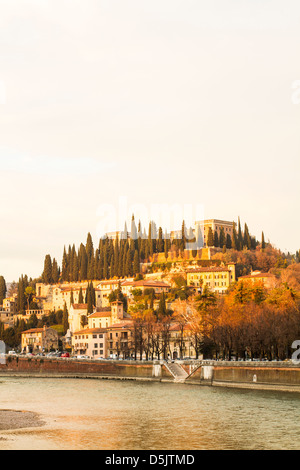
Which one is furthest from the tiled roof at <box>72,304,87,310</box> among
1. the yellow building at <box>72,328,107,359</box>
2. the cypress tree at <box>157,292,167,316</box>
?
the cypress tree at <box>157,292,167,316</box>

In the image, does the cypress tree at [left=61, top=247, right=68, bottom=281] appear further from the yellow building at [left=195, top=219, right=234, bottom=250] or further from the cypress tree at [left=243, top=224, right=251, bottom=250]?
the cypress tree at [left=243, top=224, right=251, bottom=250]

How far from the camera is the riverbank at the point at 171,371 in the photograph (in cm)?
5153

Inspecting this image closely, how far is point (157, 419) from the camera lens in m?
36.2

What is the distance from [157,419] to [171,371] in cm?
2919

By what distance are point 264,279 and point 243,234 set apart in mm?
26421

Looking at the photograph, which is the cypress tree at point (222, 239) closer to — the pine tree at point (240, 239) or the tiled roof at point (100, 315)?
the pine tree at point (240, 239)

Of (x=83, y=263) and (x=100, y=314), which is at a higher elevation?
(x=83, y=263)

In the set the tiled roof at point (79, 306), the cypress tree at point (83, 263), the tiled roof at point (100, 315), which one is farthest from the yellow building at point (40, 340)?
the cypress tree at point (83, 263)

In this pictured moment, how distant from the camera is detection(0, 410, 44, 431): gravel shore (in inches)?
1289

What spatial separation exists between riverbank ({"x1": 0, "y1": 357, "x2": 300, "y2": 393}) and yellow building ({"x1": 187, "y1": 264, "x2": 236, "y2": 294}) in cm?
4182

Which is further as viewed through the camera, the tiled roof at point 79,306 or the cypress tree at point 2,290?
the cypress tree at point 2,290

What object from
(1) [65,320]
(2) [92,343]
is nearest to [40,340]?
(1) [65,320]

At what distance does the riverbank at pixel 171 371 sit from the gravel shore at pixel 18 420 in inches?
759

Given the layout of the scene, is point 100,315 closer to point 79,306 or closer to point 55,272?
point 79,306
